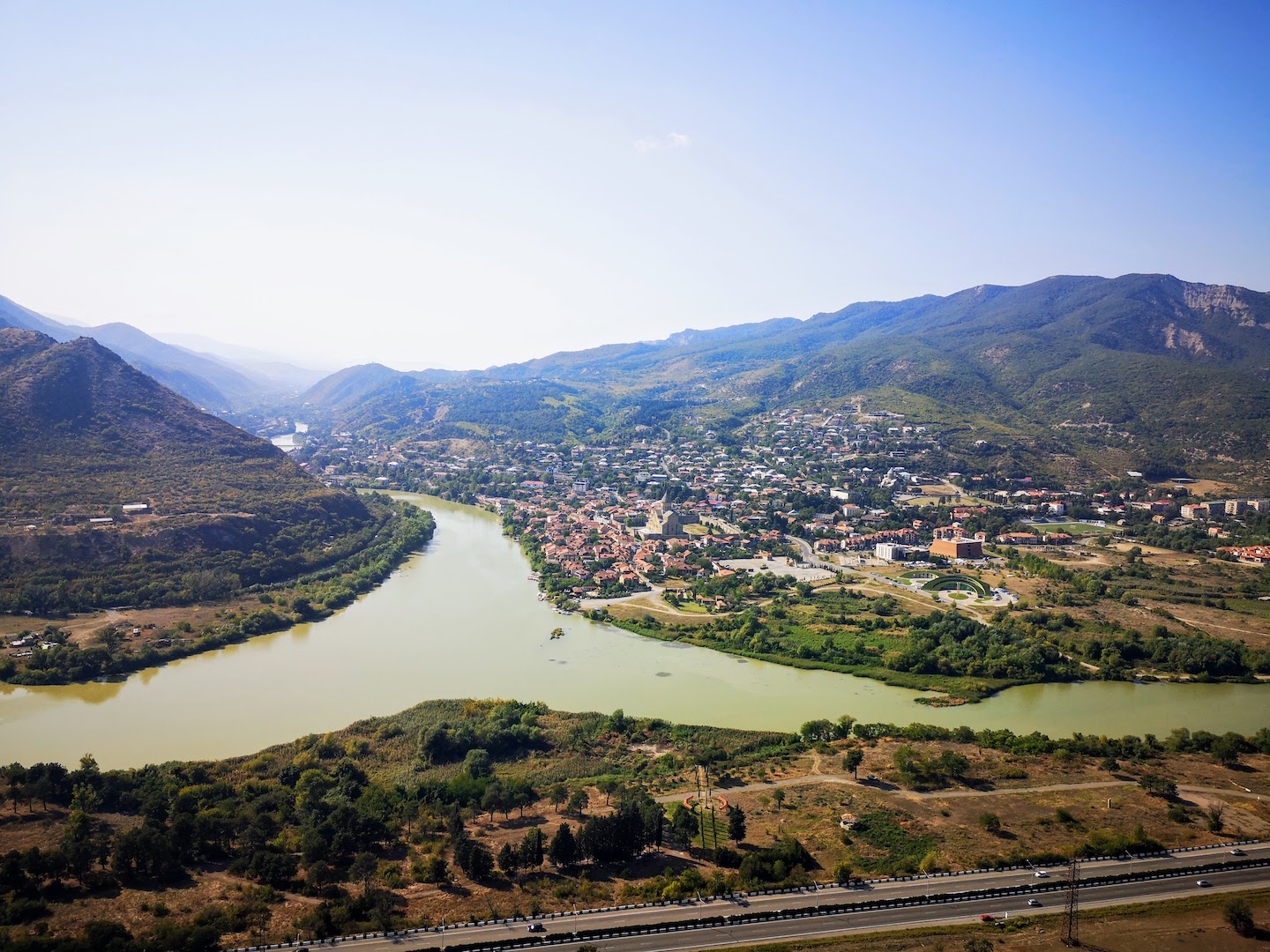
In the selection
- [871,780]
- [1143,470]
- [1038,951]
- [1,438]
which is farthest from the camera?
[1143,470]

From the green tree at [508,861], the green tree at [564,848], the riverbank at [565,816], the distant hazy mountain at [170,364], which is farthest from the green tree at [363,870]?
the distant hazy mountain at [170,364]

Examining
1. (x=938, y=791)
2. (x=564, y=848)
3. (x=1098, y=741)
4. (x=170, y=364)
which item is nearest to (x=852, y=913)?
(x=564, y=848)

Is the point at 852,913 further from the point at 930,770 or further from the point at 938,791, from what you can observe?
the point at 930,770

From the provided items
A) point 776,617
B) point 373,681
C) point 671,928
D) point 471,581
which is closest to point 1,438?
point 471,581

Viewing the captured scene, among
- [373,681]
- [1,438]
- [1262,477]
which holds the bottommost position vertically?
[373,681]

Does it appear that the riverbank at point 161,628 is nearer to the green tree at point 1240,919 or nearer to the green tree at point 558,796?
the green tree at point 558,796

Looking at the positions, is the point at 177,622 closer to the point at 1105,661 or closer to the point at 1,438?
the point at 1,438

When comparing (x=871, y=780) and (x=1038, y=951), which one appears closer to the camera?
(x=1038, y=951)
